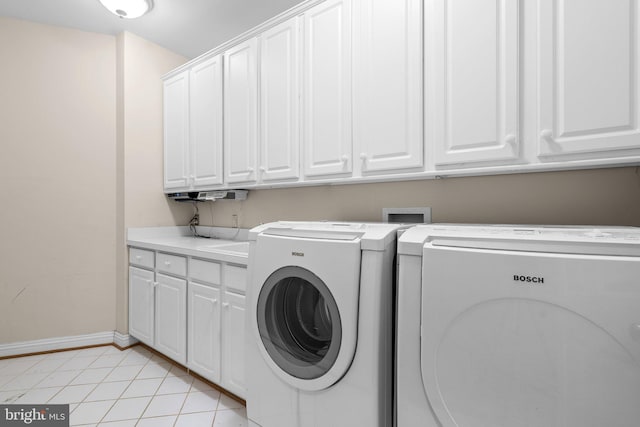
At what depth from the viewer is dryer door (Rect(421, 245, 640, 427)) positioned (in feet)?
2.60

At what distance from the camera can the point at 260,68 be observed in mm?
2188

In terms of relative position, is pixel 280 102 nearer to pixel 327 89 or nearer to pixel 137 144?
pixel 327 89

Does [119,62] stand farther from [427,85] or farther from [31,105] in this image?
[427,85]

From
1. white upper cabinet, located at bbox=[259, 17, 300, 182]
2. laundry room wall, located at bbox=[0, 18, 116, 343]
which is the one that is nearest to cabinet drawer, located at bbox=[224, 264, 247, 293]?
white upper cabinet, located at bbox=[259, 17, 300, 182]

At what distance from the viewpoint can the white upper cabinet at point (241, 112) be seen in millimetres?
2234


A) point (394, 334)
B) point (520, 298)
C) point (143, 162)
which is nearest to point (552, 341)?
point (520, 298)

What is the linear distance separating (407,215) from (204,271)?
1282mm

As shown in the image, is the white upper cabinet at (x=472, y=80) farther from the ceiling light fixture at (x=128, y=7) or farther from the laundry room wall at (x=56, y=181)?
the laundry room wall at (x=56, y=181)

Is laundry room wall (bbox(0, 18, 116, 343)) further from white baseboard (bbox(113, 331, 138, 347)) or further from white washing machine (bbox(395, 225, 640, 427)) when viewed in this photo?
white washing machine (bbox(395, 225, 640, 427))

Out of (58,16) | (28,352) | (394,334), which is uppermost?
(58,16)

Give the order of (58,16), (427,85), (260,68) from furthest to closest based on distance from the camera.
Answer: (58,16), (260,68), (427,85)

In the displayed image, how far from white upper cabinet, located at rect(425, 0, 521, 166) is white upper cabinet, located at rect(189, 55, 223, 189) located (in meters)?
1.60

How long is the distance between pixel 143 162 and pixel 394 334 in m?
2.71

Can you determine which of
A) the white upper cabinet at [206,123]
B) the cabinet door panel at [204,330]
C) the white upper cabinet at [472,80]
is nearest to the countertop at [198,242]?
the cabinet door panel at [204,330]
